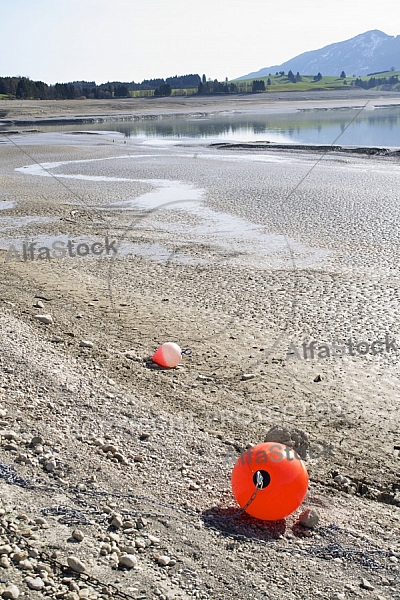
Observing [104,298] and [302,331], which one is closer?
[302,331]

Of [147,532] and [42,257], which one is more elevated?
[42,257]

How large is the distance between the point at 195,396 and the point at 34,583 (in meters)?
2.94

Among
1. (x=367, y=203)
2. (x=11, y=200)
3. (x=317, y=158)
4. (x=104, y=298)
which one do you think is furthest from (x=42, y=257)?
(x=317, y=158)

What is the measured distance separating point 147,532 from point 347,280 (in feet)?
20.4

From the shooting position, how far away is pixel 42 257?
11164mm

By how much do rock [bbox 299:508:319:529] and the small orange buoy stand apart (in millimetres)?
2760

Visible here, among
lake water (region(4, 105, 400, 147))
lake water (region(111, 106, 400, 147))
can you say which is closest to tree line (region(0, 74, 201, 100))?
lake water (region(4, 105, 400, 147))

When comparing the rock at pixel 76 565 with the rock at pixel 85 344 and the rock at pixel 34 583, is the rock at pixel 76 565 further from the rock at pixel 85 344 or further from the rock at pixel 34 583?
the rock at pixel 85 344

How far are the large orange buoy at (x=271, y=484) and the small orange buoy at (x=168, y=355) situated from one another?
8.32 ft

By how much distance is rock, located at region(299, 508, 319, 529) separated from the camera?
4230 mm

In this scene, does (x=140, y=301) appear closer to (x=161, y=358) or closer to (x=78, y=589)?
(x=161, y=358)

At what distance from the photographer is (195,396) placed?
6137mm

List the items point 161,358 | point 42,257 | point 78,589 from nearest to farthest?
point 78,589 < point 161,358 < point 42,257

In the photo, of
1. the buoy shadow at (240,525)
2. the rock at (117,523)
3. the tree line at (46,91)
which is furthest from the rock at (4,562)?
the tree line at (46,91)
